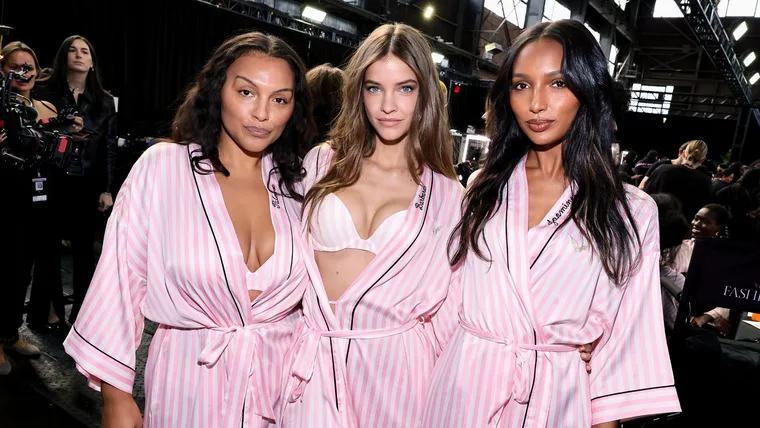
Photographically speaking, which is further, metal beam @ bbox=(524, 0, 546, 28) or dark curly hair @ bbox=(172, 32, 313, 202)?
metal beam @ bbox=(524, 0, 546, 28)

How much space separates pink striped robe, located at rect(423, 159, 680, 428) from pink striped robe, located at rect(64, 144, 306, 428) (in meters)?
0.61

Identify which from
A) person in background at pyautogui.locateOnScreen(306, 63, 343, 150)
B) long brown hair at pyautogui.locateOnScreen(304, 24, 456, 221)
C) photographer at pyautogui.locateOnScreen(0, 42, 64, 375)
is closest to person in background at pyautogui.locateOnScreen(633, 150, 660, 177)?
person in background at pyautogui.locateOnScreen(306, 63, 343, 150)

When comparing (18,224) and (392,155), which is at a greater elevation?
(392,155)

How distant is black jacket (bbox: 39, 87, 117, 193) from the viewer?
361 cm

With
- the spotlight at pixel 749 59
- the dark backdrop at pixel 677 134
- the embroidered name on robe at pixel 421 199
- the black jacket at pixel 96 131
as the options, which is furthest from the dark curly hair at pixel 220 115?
the spotlight at pixel 749 59

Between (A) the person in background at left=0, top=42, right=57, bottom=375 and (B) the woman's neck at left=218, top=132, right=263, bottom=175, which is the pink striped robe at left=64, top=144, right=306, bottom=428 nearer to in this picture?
(B) the woman's neck at left=218, top=132, right=263, bottom=175

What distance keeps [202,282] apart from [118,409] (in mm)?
429

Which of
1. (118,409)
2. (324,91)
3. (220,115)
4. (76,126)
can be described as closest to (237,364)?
(118,409)

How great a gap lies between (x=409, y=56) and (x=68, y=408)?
2.49m

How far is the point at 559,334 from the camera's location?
1592mm

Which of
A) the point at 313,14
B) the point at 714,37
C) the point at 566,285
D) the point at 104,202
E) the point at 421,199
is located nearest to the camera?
the point at 566,285

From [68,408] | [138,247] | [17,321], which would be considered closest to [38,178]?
[17,321]

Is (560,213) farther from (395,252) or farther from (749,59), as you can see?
(749,59)

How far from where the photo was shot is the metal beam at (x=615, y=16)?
18.2 meters
